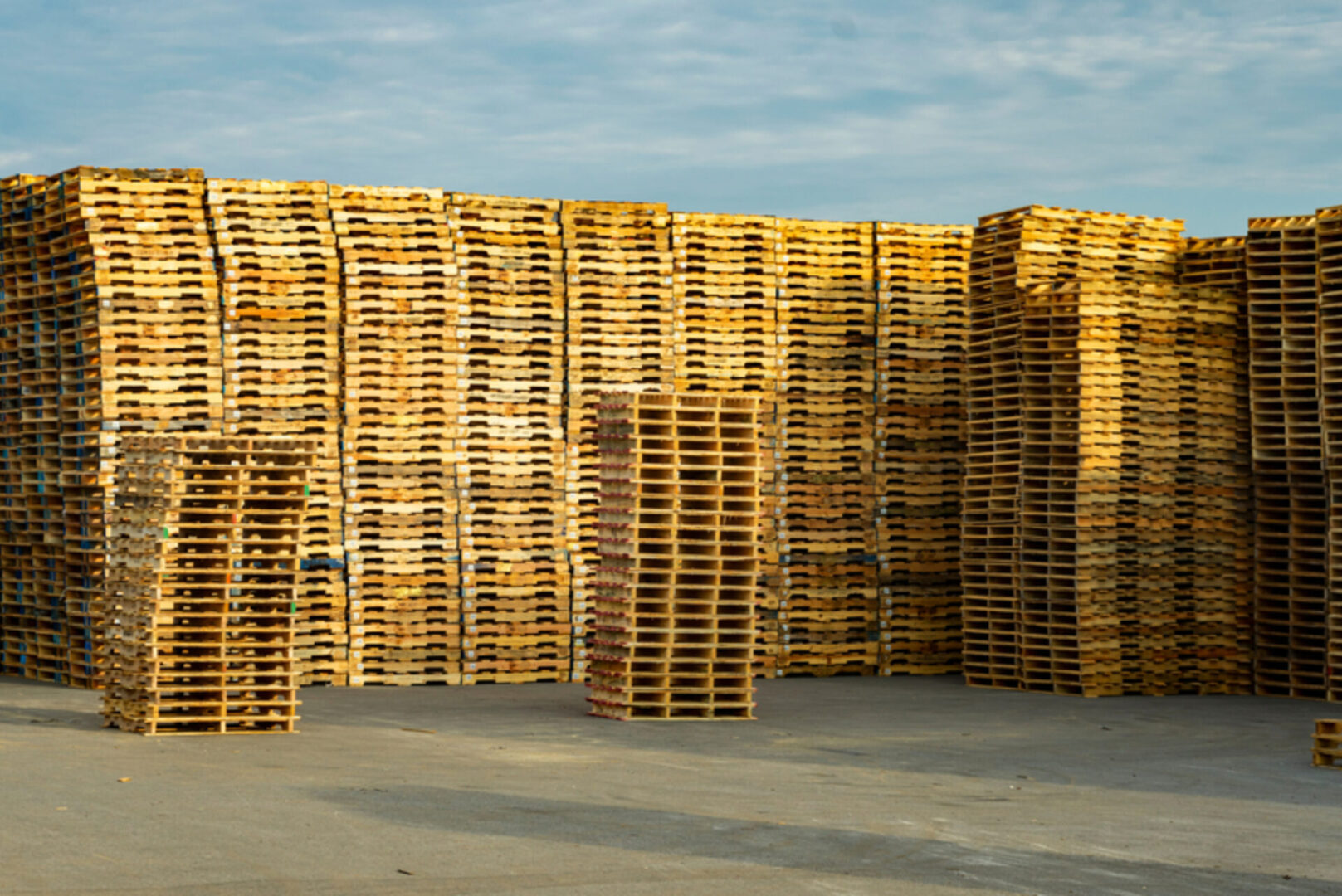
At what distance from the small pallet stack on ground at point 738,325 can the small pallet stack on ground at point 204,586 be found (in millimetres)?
6752

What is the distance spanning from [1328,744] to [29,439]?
13.2 m

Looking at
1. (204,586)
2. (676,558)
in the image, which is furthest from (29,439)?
(676,558)

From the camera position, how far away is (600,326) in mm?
20000

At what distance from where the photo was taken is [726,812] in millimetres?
10742

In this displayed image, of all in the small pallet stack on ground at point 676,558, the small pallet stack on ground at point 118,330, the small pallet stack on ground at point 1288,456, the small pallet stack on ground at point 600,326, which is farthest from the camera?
the small pallet stack on ground at point 600,326

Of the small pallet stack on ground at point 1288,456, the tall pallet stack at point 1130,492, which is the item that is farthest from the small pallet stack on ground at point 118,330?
the small pallet stack on ground at point 1288,456

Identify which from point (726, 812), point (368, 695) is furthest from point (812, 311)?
point (726, 812)

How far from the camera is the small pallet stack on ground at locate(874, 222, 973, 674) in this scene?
Result: 21078mm

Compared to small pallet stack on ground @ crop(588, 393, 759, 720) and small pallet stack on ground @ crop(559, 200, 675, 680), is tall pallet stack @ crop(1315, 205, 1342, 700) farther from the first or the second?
small pallet stack on ground @ crop(559, 200, 675, 680)

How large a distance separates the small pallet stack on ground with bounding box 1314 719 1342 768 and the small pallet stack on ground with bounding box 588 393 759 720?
4.92m

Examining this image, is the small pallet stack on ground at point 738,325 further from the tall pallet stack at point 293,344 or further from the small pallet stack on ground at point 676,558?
the small pallet stack on ground at point 676,558

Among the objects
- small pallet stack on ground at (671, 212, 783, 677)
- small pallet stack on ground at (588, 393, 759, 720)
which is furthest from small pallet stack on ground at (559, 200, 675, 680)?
small pallet stack on ground at (588, 393, 759, 720)

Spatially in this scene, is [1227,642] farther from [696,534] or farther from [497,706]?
[497,706]

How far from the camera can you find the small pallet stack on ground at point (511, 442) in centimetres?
1944
